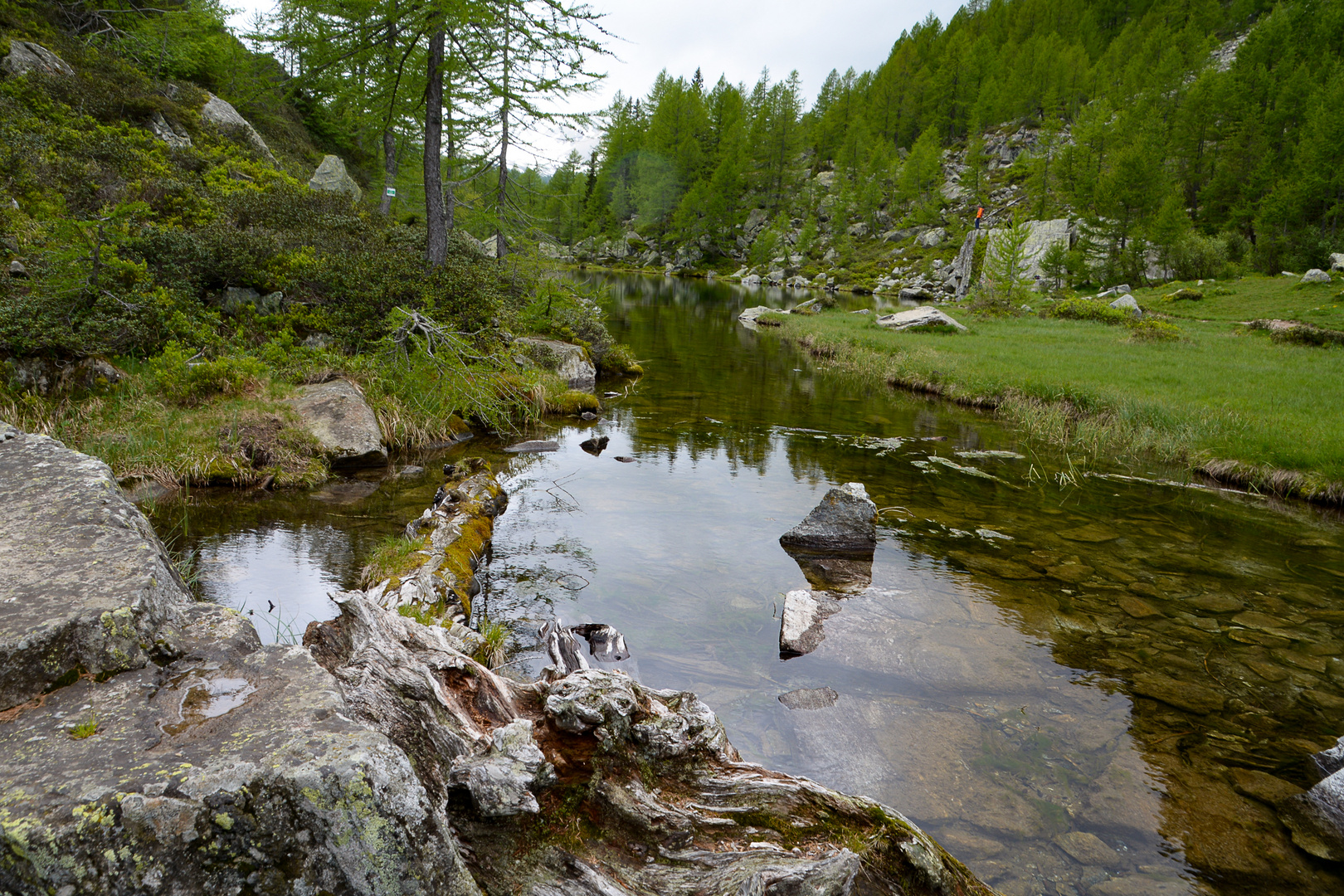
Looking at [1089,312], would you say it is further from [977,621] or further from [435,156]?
[977,621]

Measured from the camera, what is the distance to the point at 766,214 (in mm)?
117250

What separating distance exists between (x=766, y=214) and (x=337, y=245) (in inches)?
4336

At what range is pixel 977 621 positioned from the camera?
7691mm

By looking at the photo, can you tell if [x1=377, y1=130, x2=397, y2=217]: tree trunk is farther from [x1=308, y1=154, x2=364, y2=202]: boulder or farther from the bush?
the bush

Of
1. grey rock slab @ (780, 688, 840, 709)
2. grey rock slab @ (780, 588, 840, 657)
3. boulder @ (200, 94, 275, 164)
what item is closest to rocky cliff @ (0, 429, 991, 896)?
grey rock slab @ (780, 688, 840, 709)

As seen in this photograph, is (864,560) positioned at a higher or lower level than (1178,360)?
lower

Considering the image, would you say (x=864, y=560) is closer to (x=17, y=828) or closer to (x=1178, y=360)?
(x=17, y=828)

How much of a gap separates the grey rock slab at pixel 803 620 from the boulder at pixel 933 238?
9255 cm

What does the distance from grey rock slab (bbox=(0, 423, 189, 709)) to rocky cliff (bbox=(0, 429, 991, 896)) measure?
1 centimetres

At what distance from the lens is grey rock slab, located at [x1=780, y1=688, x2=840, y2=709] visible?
6051mm

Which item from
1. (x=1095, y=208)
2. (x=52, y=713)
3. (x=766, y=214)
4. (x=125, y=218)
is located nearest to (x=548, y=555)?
(x=52, y=713)

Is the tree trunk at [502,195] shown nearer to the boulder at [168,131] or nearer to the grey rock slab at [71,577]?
the boulder at [168,131]

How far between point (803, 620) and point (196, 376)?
1121 cm

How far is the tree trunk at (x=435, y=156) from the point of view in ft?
56.1
